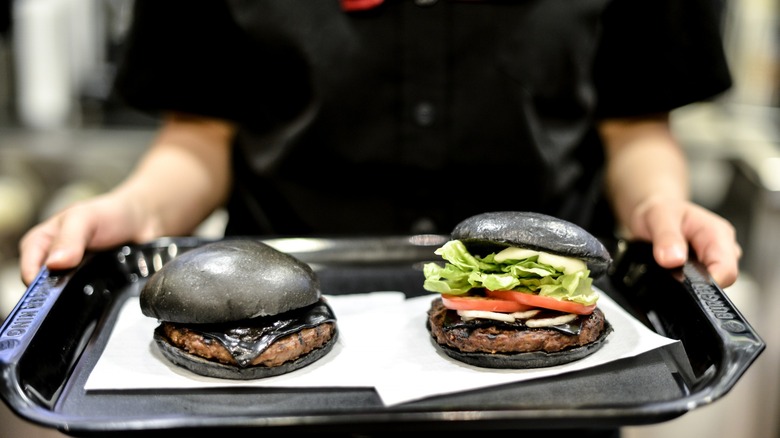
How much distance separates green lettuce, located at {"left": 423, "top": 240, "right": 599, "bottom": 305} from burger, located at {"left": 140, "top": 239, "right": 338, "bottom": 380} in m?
0.28

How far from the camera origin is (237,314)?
1555 millimetres

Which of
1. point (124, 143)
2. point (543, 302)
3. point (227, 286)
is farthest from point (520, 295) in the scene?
point (124, 143)

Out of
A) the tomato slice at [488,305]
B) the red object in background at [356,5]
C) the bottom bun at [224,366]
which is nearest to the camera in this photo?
the bottom bun at [224,366]

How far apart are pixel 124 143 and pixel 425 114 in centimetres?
220

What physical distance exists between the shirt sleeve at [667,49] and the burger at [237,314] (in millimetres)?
1219

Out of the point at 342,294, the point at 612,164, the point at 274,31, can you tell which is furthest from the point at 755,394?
the point at 274,31

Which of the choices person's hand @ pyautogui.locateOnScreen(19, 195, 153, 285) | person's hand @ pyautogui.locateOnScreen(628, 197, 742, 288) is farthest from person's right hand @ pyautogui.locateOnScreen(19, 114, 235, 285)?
person's hand @ pyautogui.locateOnScreen(628, 197, 742, 288)

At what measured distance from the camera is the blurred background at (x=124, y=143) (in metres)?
3.51

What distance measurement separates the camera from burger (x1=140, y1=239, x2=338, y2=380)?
1537 millimetres

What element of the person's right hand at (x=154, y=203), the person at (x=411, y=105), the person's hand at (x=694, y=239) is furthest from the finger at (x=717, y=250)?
the person's right hand at (x=154, y=203)

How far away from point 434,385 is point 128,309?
2.64 ft

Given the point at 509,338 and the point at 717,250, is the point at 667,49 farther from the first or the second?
the point at 509,338

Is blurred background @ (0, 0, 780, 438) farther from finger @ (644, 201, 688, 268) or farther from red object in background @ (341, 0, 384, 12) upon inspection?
red object in background @ (341, 0, 384, 12)

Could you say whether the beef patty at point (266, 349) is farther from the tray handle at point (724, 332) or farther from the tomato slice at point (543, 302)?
the tray handle at point (724, 332)
